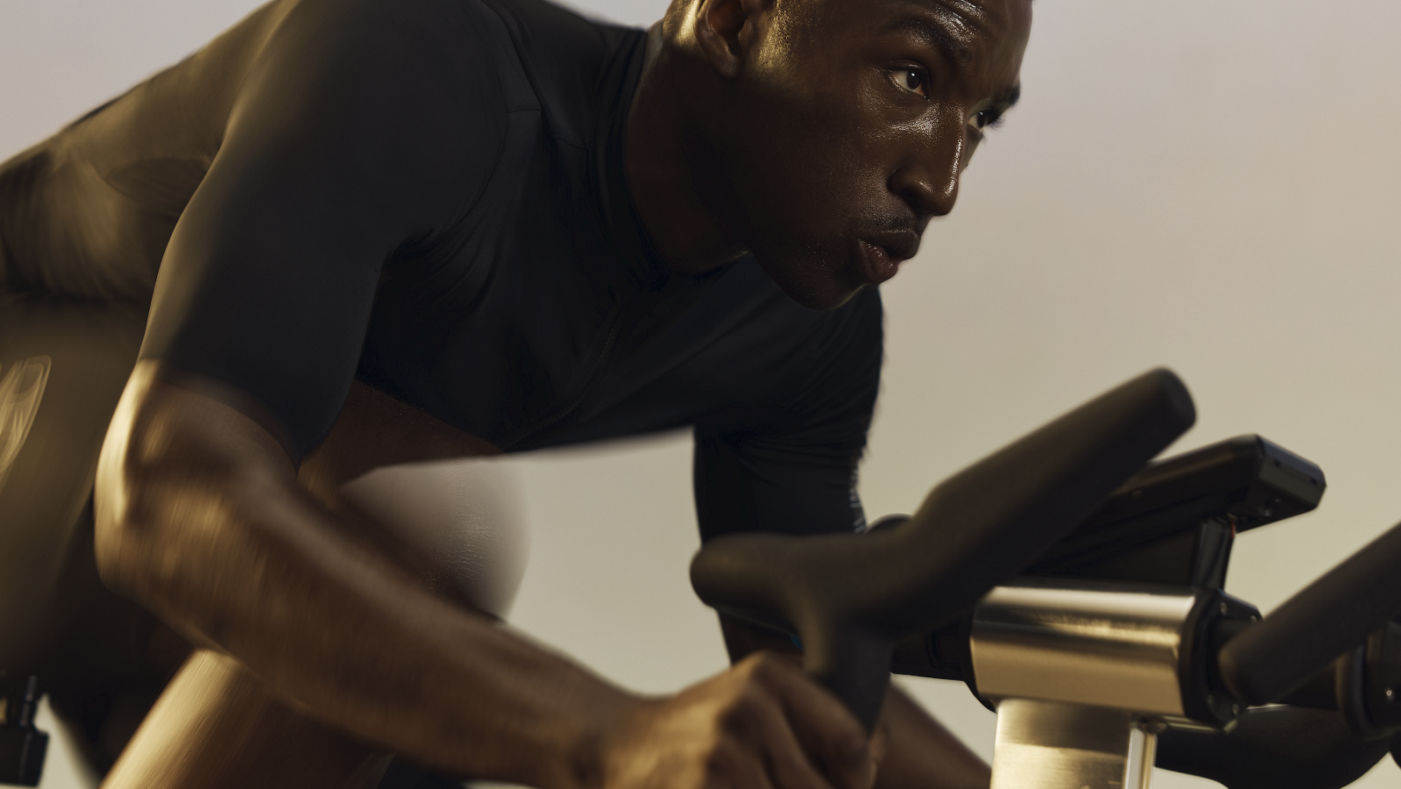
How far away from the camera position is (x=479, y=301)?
33.1 inches

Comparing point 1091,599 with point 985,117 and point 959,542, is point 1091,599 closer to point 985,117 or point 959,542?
point 959,542

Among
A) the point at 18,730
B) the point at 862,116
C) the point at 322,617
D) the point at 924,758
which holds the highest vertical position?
the point at 862,116

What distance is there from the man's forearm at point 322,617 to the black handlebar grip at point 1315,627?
0.76ft

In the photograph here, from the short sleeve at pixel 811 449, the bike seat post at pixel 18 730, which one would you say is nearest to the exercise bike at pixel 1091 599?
the short sleeve at pixel 811 449

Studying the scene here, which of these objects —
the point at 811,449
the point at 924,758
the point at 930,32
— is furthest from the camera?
the point at 811,449

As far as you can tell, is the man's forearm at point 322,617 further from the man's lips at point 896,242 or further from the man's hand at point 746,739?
the man's lips at point 896,242

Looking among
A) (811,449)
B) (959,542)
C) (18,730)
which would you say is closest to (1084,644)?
(959,542)

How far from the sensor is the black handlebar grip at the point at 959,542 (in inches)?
16.7

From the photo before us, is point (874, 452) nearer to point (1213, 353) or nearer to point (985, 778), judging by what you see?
point (1213, 353)

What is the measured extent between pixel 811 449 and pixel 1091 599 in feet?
1.82

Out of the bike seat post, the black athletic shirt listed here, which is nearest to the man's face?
the black athletic shirt

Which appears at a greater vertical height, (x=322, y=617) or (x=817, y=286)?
(x=817, y=286)

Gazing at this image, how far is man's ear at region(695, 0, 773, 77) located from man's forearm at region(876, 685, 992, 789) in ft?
1.35

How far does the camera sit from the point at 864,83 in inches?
30.1
